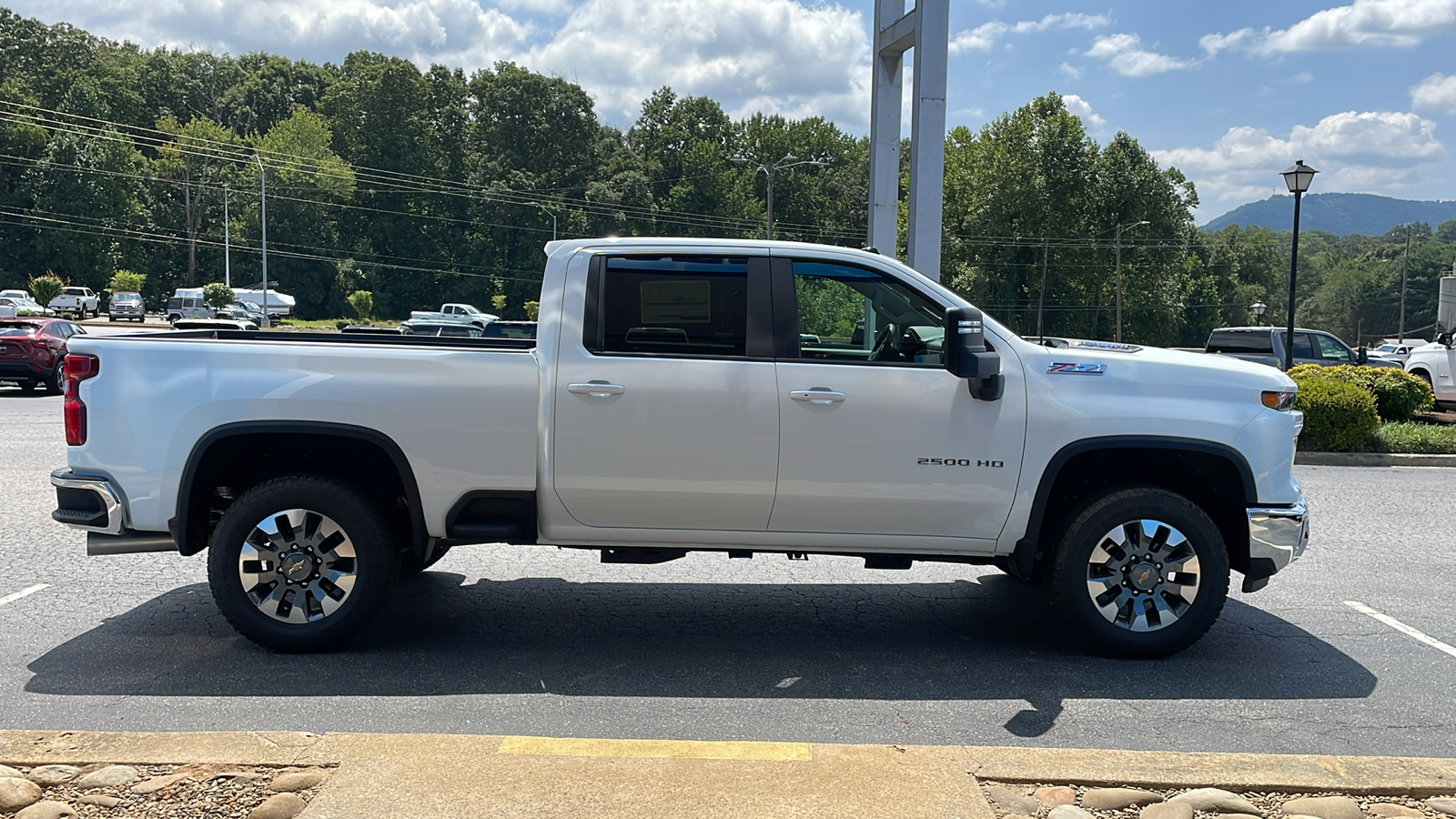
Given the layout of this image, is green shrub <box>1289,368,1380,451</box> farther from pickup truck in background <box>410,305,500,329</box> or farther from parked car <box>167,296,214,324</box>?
parked car <box>167,296,214,324</box>

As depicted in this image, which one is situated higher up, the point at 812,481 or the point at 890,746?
the point at 812,481

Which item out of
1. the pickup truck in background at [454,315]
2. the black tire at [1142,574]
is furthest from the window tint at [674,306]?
the pickup truck in background at [454,315]

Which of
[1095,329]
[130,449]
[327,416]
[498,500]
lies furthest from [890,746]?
[1095,329]

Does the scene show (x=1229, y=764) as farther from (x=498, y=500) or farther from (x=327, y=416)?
(x=327, y=416)

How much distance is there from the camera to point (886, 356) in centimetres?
544

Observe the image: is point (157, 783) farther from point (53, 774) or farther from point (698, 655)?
point (698, 655)

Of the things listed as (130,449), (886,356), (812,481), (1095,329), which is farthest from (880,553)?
(1095,329)

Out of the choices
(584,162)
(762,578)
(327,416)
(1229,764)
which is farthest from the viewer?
(584,162)

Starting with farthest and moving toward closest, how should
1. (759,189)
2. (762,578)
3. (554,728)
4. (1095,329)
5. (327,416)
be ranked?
(759,189) < (1095,329) < (762,578) < (327,416) < (554,728)

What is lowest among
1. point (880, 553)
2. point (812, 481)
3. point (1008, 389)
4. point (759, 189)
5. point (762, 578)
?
point (762, 578)

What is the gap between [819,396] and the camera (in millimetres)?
5254

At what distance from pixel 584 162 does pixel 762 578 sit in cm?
9237

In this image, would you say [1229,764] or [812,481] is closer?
[1229,764]

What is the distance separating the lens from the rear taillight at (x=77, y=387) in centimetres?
525
